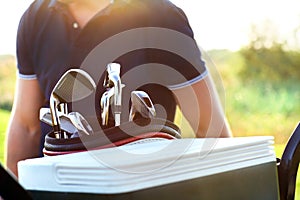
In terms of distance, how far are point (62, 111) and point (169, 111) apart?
454mm

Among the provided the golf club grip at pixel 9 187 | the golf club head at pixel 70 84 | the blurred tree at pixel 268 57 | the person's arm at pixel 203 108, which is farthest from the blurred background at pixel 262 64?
the golf club grip at pixel 9 187

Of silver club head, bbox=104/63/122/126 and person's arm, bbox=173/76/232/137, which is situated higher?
silver club head, bbox=104/63/122/126

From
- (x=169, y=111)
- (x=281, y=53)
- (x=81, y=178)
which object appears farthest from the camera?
(x=281, y=53)

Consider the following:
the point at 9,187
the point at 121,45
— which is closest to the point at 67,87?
the point at 9,187

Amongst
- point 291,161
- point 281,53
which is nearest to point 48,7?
point 291,161

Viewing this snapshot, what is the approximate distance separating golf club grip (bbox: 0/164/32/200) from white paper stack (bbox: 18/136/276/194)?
0.05 metres

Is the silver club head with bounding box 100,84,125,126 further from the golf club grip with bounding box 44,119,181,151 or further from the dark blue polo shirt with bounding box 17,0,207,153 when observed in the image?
the dark blue polo shirt with bounding box 17,0,207,153

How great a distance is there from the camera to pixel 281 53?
2.55 meters

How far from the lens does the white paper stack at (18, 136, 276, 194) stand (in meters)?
0.37

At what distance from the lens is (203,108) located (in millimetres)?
984

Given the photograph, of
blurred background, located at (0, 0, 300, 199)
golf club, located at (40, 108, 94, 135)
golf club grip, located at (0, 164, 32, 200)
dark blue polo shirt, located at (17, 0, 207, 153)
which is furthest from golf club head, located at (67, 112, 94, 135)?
blurred background, located at (0, 0, 300, 199)

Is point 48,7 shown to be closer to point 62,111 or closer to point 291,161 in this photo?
point 62,111

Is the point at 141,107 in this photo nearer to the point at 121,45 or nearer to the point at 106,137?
the point at 106,137

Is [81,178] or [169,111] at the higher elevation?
[81,178]
